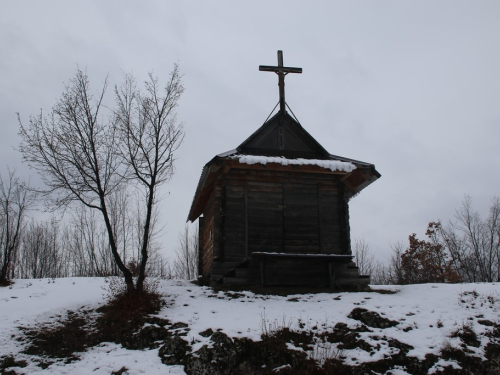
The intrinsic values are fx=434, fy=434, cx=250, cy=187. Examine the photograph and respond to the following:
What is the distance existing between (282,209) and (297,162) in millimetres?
1841

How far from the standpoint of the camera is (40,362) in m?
9.11

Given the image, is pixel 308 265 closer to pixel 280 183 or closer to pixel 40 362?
pixel 280 183

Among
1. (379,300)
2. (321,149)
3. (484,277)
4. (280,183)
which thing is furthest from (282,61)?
(484,277)

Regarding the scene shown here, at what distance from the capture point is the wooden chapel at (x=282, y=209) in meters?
14.5

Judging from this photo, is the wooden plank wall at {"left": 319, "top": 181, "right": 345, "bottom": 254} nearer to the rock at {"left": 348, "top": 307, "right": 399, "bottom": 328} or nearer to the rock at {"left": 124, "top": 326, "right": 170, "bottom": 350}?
the rock at {"left": 348, "top": 307, "right": 399, "bottom": 328}

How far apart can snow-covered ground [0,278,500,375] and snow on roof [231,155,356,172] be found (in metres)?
4.32

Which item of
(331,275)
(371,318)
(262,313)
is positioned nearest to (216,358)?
(262,313)

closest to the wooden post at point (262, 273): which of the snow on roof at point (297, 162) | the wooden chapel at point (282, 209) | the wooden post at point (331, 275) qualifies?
the wooden chapel at point (282, 209)

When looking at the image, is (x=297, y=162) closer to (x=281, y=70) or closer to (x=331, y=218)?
(x=331, y=218)

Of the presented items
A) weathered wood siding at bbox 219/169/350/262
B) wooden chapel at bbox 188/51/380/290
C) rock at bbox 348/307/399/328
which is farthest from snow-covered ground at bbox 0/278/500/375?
weathered wood siding at bbox 219/169/350/262

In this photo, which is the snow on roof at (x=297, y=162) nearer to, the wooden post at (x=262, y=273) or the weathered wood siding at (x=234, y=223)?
the weathered wood siding at (x=234, y=223)

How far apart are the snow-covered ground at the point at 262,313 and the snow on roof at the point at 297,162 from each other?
4.32 m

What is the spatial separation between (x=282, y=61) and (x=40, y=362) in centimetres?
1370

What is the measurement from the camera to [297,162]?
49.2 feet
